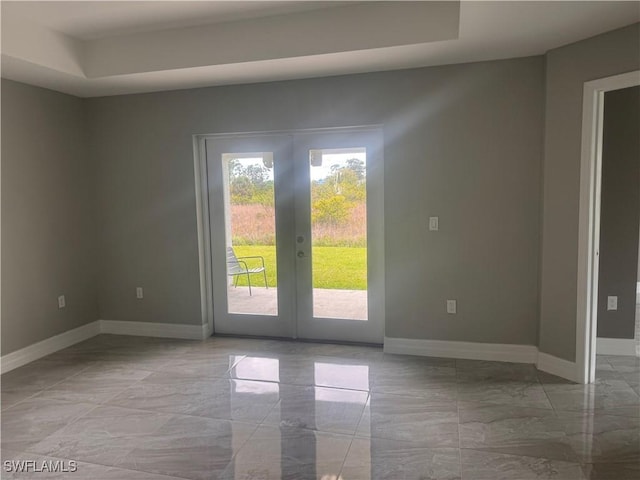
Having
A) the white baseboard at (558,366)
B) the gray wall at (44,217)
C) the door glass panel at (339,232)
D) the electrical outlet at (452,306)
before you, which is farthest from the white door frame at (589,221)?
the gray wall at (44,217)

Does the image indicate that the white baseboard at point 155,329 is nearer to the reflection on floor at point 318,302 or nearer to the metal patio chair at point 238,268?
the reflection on floor at point 318,302

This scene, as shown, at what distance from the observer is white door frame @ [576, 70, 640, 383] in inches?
125

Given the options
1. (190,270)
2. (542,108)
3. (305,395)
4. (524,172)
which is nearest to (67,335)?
(190,270)

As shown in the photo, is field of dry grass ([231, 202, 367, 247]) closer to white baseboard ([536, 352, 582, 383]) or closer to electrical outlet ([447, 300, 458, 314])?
electrical outlet ([447, 300, 458, 314])

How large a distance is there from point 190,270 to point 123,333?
1.07m

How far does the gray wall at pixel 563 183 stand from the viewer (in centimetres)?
320

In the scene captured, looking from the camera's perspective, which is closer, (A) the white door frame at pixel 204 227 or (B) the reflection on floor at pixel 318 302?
(B) the reflection on floor at pixel 318 302

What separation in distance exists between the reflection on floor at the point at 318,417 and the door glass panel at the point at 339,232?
49cm

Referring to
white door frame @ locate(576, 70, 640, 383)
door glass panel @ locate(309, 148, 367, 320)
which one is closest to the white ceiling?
white door frame @ locate(576, 70, 640, 383)

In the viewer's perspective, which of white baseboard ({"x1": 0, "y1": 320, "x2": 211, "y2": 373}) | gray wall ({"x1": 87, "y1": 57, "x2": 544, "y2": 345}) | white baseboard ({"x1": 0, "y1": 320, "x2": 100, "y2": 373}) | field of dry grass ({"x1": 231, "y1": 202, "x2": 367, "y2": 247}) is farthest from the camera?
field of dry grass ({"x1": 231, "y1": 202, "x2": 367, "y2": 247})

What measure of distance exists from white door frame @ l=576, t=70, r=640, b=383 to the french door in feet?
5.26

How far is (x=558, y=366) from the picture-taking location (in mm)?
3535

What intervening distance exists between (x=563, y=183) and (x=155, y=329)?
4.02 m

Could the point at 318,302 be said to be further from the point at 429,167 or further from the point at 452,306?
the point at 429,167
